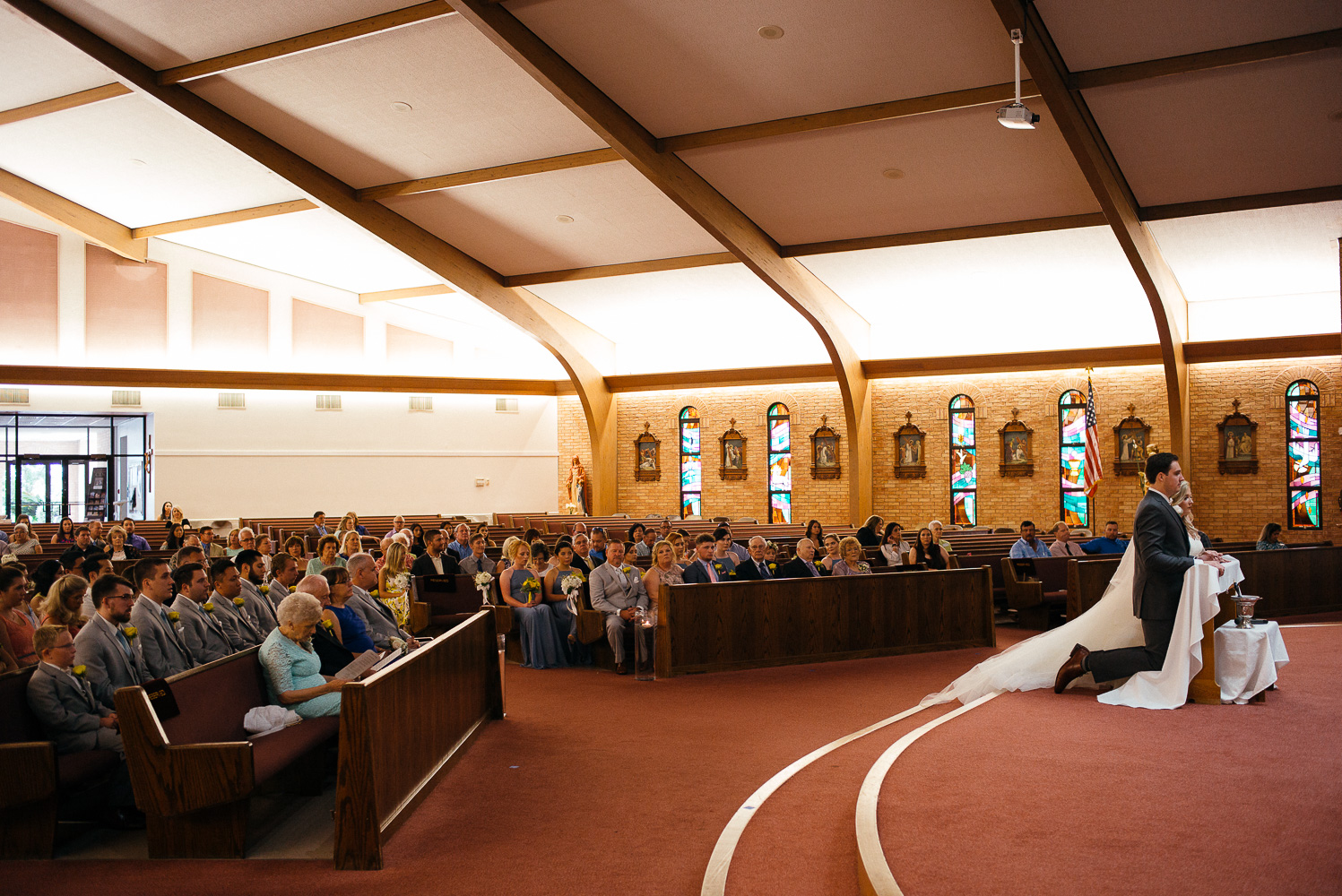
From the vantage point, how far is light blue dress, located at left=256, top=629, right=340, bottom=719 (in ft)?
15.4

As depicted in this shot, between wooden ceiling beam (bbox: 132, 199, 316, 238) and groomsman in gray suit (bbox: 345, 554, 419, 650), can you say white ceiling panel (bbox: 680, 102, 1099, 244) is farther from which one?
groomsman in gray suit (bbox: 345, 554, 419, 650)

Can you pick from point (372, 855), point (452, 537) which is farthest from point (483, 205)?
point (372, 855)

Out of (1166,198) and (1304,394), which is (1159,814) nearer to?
(1166,198)

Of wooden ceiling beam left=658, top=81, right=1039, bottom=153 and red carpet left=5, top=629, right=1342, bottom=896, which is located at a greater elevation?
wooden ceiling beam left=658, top=81, right=1039, bottom=153

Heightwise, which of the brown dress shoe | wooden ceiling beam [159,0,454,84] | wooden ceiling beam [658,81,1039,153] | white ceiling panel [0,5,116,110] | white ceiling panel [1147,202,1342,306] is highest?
white ceiling panel [0,5,116,110]

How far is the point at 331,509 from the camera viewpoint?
1939cm

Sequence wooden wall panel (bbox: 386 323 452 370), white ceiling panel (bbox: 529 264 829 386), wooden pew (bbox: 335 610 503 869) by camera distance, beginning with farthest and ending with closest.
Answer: wooden wall panel (bbox: 386 323 452 370) < white ceiling panel (bbox: 529 264 829 386) < wooden pew (bbox: 335 610 503 869)

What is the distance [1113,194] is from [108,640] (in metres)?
10.6

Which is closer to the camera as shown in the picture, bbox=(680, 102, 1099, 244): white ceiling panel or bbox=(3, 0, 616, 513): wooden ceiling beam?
bbox=(3, 0, 616, 513): wooden ceiling beam

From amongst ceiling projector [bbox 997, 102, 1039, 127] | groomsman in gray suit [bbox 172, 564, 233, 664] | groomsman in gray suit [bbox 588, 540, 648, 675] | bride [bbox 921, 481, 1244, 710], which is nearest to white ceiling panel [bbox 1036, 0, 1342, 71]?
ceiling projector [bbox 997, 102, 1039, 127]

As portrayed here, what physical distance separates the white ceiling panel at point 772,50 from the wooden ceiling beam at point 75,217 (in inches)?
399

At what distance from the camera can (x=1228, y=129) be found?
33.2 feet

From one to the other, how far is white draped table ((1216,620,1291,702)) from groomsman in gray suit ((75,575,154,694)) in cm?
571

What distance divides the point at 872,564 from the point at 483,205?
23.3 ft
